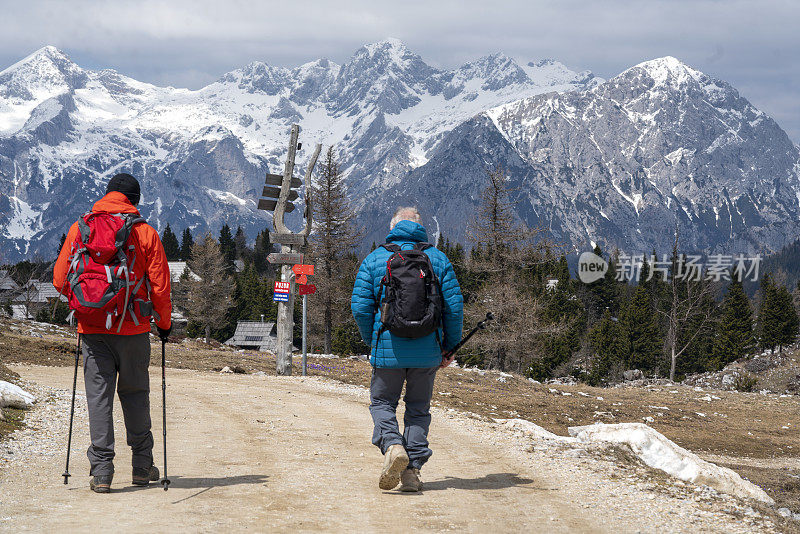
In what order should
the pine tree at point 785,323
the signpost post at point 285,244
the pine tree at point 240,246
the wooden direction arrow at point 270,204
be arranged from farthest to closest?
the pine tree at point 240,246
the pine tree at point 785,323
the wooden direction arrow at point 270,204
the signpost post at point 285,244

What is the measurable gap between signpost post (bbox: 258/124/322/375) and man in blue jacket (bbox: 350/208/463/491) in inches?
556

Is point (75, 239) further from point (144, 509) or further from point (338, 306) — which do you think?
point (338, 306)

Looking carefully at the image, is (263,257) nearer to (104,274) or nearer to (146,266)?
(146,266)

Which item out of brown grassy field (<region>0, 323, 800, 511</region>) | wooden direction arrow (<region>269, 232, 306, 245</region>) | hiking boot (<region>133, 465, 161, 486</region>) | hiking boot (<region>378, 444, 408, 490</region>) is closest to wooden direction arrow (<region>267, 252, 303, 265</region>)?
→ wooden direction arrow (<region>269, 232, 306, 245</region>)

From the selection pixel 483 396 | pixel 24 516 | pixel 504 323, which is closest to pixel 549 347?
pixel 504 323

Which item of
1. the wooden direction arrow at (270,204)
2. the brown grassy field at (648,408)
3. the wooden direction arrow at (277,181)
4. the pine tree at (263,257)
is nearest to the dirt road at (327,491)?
the brown grassy field at (648,408)

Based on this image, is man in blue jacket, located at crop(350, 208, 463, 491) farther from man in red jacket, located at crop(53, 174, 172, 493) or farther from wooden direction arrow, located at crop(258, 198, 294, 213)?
wooden direction arrow, located at crop(258, 198, 294, 213)

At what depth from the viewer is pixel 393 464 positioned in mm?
7012

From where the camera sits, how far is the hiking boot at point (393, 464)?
6.99 meters

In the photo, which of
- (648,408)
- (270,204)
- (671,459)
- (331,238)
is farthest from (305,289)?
(331,238)

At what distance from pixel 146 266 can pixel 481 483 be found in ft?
13.0

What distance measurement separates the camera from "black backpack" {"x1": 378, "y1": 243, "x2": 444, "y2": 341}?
23.4ft

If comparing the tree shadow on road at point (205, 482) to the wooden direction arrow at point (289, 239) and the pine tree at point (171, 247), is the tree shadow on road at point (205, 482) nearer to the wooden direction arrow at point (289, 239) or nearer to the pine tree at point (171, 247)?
the wooden direction arrow at point (289, 239)

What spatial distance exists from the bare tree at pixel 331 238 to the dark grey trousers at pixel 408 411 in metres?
37.3
